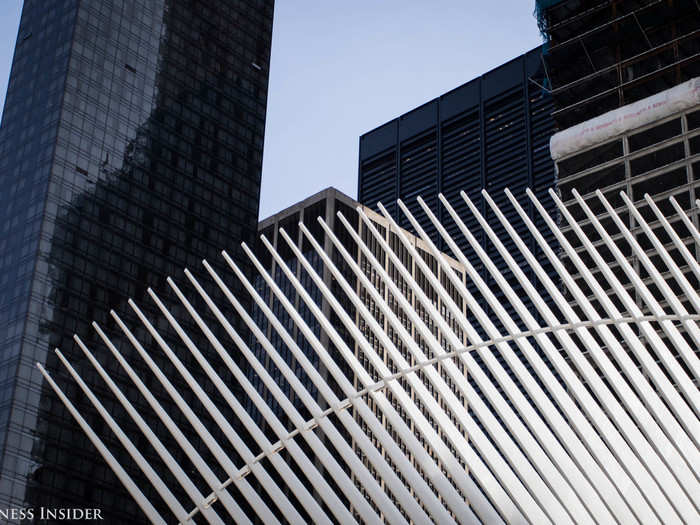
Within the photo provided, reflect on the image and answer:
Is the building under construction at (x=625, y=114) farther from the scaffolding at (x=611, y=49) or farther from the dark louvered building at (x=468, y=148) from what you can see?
the dark louvered building at (x=468, y=148)

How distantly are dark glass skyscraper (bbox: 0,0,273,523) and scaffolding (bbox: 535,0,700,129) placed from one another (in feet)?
161

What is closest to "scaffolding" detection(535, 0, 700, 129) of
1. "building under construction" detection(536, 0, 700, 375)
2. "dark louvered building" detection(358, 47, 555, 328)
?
"building under construction" detection(536, 0, 700, 375)

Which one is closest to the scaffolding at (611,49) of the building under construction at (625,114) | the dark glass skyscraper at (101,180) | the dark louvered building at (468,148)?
the building under construction at (625,114)

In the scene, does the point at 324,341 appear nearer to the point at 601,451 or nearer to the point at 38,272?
the point at 38,272

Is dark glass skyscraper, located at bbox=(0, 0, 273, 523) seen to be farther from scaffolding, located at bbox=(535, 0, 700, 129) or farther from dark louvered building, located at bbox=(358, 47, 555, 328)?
scaffolding, located at bbox=(535, 0, 700, 129)

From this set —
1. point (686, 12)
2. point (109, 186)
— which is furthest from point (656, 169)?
point (109, 186)

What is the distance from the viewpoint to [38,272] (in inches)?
4065

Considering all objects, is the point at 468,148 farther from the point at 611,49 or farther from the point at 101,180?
the point at 611,49

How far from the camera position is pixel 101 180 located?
4464 inches

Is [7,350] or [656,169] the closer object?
[656,169]

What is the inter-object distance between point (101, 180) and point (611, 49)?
179ft

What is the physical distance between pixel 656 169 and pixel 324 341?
5101 centimetres

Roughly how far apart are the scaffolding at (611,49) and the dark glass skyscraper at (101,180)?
48.9 meters

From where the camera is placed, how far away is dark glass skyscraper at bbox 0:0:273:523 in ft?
325
